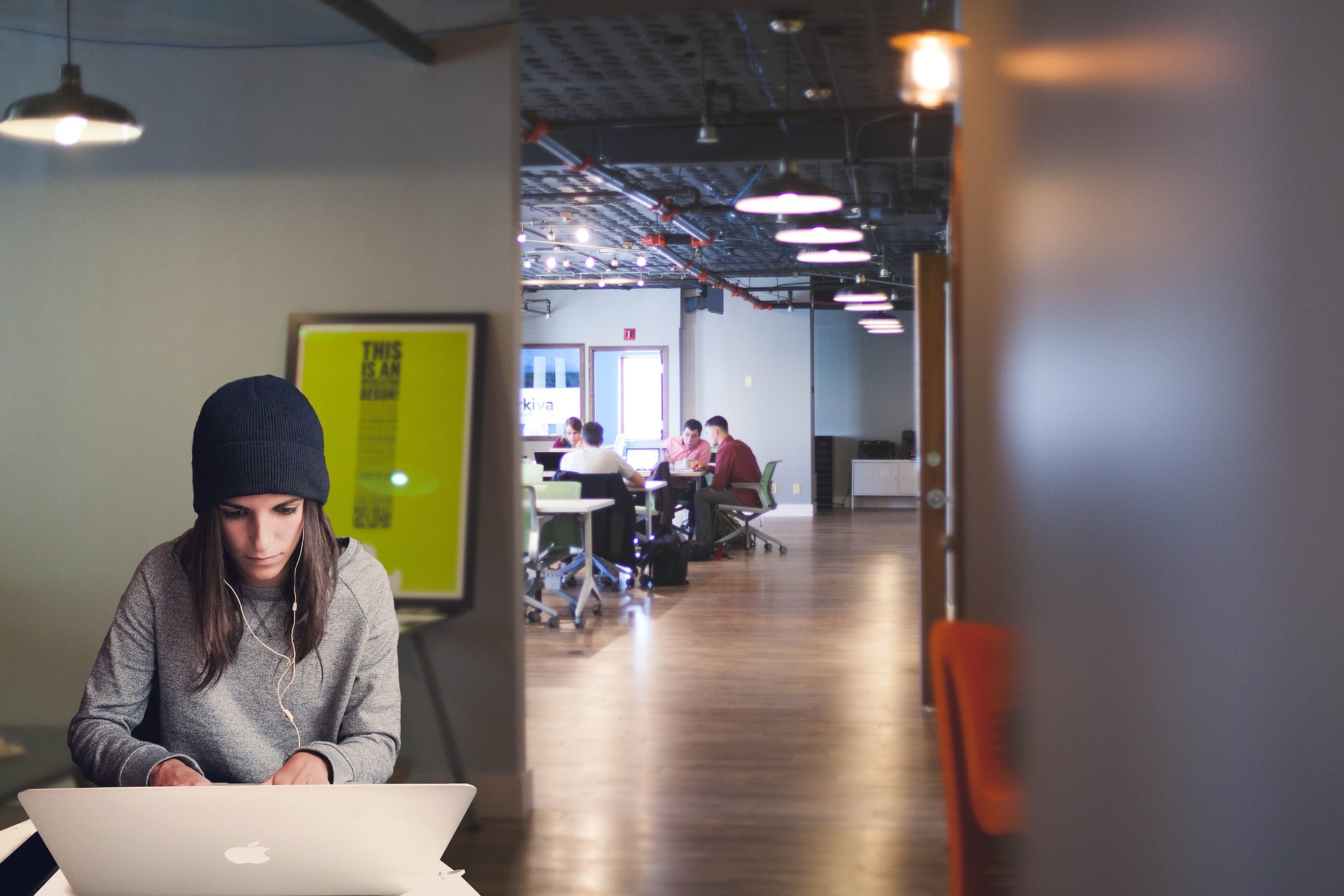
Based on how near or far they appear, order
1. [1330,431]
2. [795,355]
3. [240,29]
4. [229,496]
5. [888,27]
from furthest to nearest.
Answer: [795,355] < [888,27] < [240,29] < [229,496] < [1330,431]

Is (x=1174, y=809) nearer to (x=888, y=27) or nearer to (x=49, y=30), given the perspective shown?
(x=49, y=30)

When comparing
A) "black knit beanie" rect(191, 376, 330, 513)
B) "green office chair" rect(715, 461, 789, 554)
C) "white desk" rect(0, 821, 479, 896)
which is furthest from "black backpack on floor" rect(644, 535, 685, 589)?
"white desk" rect(0, 821, 479, 896)

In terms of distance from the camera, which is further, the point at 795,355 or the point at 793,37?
the point at 795,355

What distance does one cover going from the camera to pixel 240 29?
12.7 feet

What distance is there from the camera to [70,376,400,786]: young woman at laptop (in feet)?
5.73

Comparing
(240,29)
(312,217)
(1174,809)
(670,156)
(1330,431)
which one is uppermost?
(670,156)

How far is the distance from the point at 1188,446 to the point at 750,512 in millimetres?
11148

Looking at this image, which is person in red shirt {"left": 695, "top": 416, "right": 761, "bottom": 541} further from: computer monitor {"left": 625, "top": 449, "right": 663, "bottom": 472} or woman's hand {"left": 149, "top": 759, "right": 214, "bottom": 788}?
woman's hand {"left": 149, "top": 759, "right": 214, "bottom": 788}

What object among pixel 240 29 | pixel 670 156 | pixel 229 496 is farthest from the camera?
pixel 670 156

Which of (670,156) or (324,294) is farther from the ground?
(670,156)

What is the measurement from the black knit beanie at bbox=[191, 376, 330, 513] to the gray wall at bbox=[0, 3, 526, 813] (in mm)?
2138

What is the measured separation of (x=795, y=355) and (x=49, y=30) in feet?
44.2

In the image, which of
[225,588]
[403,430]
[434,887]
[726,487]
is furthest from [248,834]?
[726,487]

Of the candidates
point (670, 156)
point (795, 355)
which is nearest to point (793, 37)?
point (670, 156)
